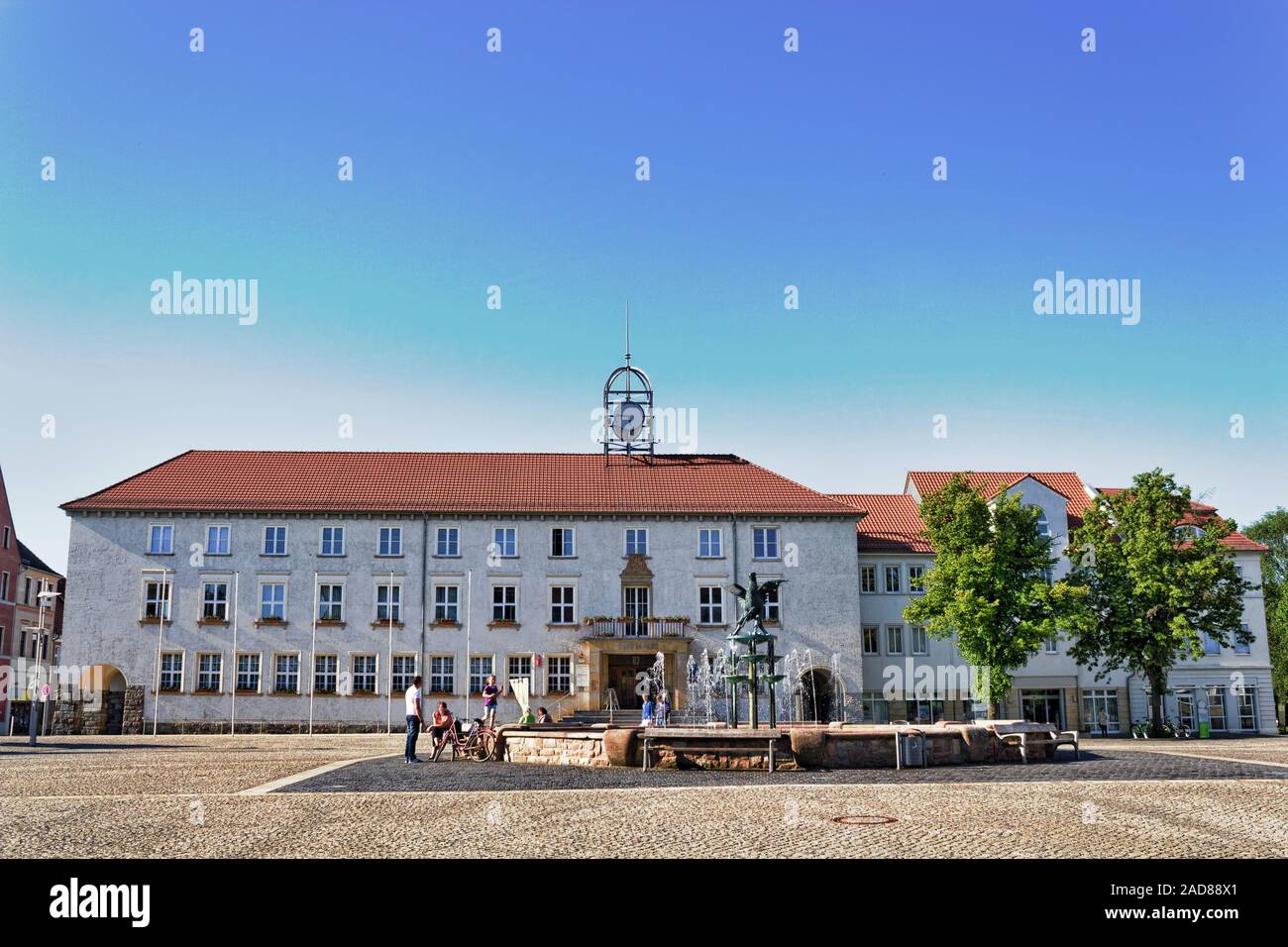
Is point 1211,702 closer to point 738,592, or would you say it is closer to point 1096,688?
point 1096,688

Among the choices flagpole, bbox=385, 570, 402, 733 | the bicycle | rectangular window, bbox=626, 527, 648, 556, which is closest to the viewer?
the bicycle

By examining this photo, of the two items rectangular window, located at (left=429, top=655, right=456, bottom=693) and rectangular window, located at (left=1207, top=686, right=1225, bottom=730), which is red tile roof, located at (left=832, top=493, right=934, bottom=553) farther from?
rectangular window, located at (left=429, top=655, right=456, bottom=693)

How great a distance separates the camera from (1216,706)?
170ft

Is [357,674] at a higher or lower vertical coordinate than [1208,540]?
lower

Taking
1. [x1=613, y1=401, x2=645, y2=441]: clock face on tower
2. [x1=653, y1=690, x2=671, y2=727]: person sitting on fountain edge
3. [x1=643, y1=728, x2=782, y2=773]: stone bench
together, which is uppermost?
[x1=613, y1=401, x2=645, y2=441]: clock face on tower

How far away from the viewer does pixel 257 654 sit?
47.4 metres

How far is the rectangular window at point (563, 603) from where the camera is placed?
160 ft

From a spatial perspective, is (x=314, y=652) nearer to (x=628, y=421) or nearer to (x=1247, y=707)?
(x=628, y=421)

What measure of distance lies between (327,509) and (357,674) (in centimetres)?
725

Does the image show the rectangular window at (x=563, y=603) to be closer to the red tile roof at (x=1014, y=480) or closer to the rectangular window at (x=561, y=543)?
the rectangular window at (x=561, y=543)

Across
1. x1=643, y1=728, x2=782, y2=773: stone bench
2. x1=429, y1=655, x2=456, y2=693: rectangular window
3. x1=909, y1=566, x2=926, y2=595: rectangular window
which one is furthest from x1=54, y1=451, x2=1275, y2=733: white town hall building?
x1=643, y1=728, x2=782, y2=773: stone bench

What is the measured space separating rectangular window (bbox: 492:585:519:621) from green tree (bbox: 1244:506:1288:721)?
4374cm

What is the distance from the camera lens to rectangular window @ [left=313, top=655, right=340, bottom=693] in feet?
155

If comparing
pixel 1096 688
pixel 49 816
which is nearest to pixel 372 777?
pixel 49 816
